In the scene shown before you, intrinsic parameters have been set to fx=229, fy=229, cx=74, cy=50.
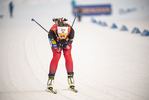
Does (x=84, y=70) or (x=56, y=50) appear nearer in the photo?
(x=56, y=50)

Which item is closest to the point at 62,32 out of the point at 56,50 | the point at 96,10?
the point at 56,50

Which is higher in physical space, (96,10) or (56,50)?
(96,10)

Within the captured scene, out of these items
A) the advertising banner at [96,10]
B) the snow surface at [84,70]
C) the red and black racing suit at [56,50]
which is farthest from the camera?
the advertising banner at [96,10]

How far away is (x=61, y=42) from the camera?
18.6 ft

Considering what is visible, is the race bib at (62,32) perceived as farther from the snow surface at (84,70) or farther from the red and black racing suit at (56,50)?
the snow surface at (84,70)

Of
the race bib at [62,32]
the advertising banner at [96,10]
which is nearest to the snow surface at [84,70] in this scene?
the race bib at [62,32]

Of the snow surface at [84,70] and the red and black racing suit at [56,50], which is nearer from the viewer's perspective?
the snow surface at [84,70]

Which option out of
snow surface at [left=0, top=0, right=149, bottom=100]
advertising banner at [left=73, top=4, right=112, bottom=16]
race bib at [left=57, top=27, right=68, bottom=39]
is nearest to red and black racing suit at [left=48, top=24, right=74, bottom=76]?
race bib at [left=57, top=27, right=68, bottom=39]

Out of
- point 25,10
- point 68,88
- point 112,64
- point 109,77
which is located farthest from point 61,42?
point 25,10

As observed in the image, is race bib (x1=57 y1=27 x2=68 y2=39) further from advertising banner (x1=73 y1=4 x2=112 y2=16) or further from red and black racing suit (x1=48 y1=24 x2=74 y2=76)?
advertising banner (x1=73 y1=4 x2=112 y2=16)

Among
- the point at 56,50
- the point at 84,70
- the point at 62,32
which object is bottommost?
the point at 84,70

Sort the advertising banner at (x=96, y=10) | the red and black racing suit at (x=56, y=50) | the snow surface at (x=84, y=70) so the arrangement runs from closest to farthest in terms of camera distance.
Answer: the snow surface at (x=84, y=70), the red and black racing suit at (x=56, y=50), the advertising banner at (x=96, y=10)

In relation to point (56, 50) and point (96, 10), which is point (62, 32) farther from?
point (96, 10)

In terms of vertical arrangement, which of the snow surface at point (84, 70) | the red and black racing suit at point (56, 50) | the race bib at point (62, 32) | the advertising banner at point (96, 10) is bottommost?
the snow surface at point (84, 70)
